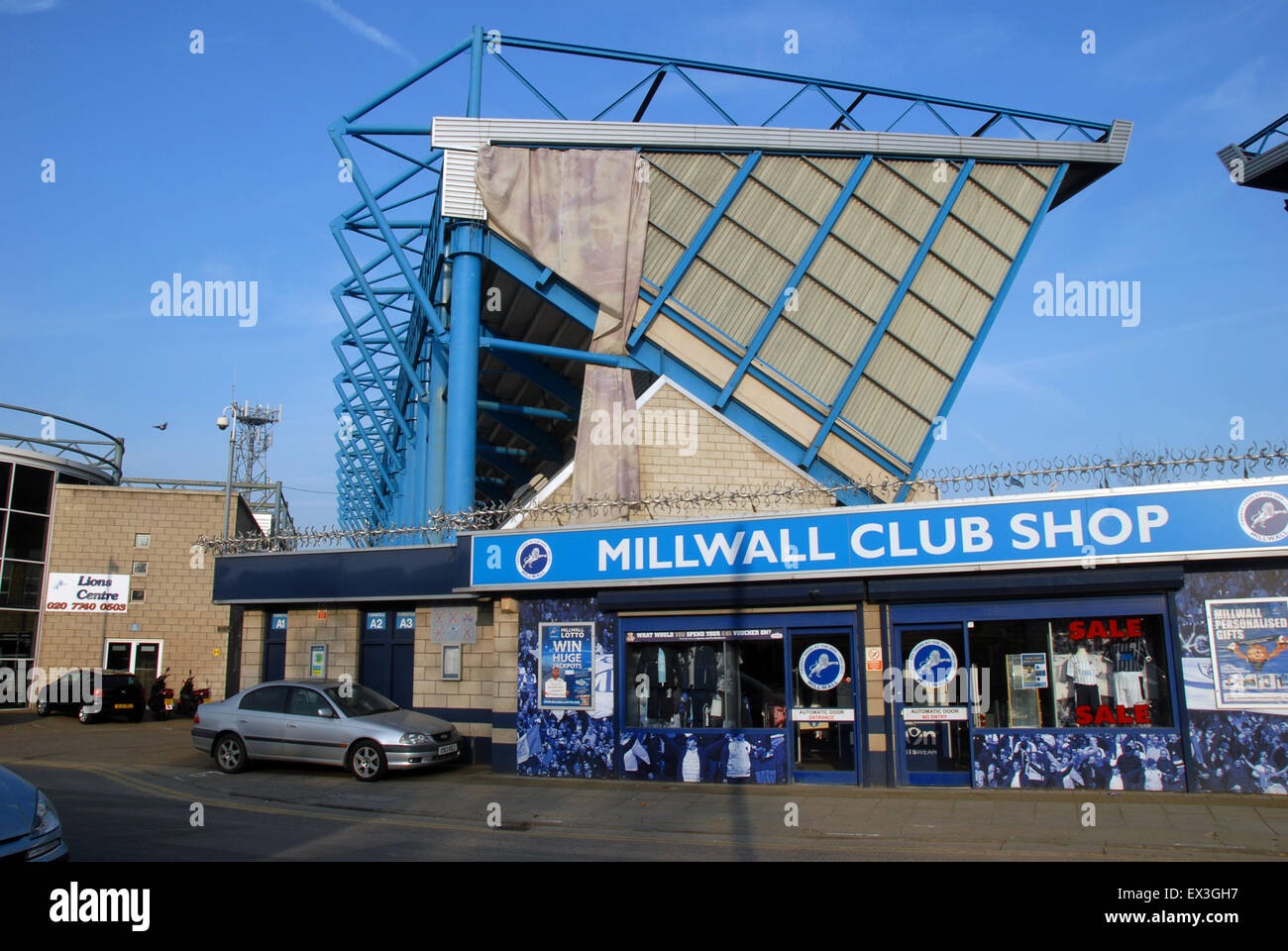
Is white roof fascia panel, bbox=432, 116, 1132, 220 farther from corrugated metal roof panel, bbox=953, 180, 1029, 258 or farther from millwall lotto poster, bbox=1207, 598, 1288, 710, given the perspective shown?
millwall lotto poster, bbox=1207, 598, 1288, 710

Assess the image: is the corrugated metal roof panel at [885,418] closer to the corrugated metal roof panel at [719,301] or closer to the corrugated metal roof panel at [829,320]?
the corrugated metal roof panel at [829,320]

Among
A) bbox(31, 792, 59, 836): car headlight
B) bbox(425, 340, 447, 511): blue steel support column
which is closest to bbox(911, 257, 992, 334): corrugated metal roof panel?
bbox(425, 340, 447, 511): blue steel support column

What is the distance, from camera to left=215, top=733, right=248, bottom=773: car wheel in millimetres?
16250

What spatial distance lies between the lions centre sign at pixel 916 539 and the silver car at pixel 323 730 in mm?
2671

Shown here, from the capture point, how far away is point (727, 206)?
71.5 ft

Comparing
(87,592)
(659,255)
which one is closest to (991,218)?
(659,255)

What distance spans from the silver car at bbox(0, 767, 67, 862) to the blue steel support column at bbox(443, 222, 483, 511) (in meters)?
12.5

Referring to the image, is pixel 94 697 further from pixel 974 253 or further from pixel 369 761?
pixel 974 253

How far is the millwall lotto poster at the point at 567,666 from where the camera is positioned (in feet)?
50.4

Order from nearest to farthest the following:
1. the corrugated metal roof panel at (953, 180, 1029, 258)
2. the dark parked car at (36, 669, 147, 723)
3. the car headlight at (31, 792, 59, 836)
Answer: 1. the car headlight at (31, 792, 59, 836)
2. the corrugated metal roof panel at (953, 180, 1029, 258)
3. the dark parked car at (36, 669, 147, 723)

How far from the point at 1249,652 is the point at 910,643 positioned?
13.6 feet

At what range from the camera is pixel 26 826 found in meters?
7.21

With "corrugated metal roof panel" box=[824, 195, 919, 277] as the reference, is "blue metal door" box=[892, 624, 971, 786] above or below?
below
